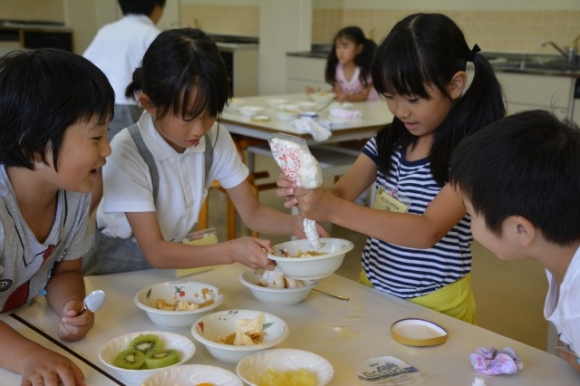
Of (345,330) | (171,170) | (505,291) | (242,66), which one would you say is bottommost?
(505,291)

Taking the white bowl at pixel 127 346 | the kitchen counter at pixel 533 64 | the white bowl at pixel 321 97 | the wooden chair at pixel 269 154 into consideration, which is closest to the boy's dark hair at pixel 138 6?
the wooden chair at pixel 269 154

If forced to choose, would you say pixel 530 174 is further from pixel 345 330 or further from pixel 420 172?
pixel 420 172

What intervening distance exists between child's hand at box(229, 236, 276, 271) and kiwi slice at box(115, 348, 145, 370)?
0.34m

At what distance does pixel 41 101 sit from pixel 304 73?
5.30 m

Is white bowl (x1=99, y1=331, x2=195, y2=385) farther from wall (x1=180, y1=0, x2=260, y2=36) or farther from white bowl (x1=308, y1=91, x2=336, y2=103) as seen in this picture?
wall (x1=180, y1=0, x2=260, y2=36)

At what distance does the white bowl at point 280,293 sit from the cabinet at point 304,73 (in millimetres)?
4765

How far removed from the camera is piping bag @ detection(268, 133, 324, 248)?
1243 mm

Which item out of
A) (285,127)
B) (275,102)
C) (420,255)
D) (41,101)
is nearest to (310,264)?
(420,255)

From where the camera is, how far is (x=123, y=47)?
137 inches

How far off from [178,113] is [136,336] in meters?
0.55

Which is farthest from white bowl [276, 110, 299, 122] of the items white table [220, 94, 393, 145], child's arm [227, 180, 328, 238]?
child's arm [227, 180, 328, 238]

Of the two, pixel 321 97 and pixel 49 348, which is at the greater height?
pixel 321 97

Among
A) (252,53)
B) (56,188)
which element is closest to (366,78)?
(252,53)

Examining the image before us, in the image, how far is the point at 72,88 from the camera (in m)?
1.21
